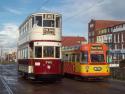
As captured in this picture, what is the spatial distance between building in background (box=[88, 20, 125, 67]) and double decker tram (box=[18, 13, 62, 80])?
55.4 metres

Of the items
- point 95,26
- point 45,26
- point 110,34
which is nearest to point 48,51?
point 45,26

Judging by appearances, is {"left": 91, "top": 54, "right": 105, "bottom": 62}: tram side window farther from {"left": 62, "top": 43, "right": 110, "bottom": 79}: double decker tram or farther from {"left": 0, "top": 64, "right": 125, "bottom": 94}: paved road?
{"left": 0, "top": 64, "right": 125, "bottom": 94}: paved road

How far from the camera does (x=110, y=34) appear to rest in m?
115

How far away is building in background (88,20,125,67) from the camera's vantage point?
10224cm

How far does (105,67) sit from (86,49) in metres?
1.95

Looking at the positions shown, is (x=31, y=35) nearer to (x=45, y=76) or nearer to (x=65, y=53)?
(x=45, y=76)

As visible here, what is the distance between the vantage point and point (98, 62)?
27.0 meters

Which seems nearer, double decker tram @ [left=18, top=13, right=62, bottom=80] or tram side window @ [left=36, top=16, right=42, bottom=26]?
double decker tram @ [left=18, top=13, right=62, bottom=80]

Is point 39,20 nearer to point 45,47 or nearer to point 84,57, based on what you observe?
point 45,47

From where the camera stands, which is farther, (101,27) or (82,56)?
(101,27)

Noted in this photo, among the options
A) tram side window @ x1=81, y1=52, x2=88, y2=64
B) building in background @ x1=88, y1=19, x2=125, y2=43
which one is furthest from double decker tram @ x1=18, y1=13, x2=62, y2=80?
building in background @ x1=88, y1=19, x2=125, y2=43

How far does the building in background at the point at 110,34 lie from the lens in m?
102

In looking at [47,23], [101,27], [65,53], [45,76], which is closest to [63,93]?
[45,76]

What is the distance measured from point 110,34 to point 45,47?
9191cm
